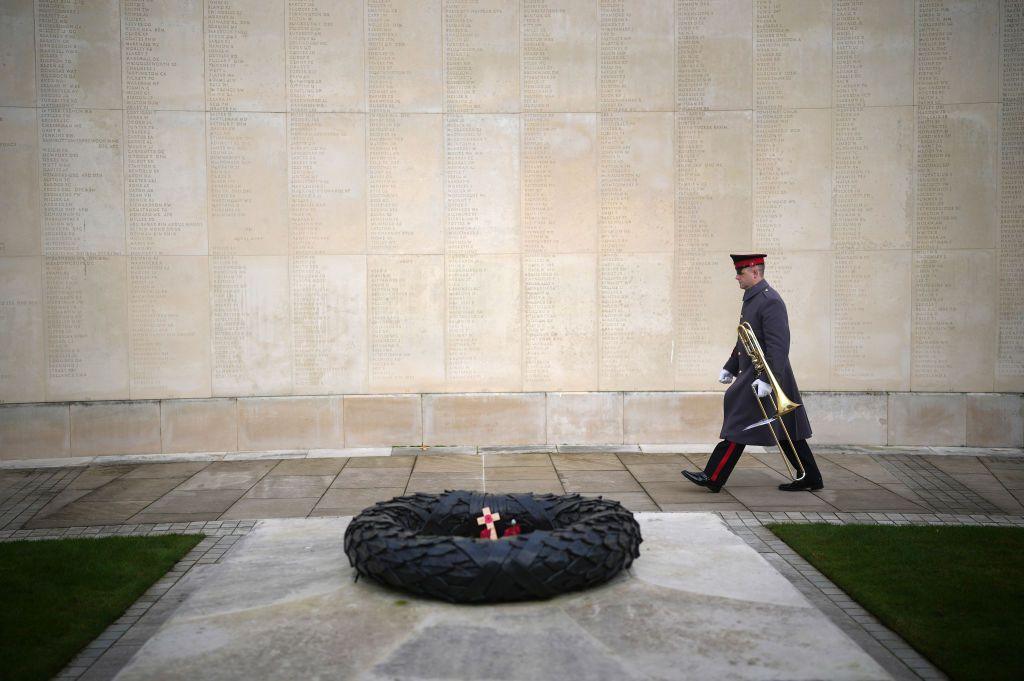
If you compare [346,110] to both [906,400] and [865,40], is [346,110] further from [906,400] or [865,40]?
[906,400]

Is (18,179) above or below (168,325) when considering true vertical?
above

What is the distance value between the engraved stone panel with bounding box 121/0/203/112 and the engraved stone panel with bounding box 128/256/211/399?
177 cm

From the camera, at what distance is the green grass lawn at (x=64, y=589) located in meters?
4.19

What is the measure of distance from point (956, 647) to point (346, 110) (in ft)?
26.1

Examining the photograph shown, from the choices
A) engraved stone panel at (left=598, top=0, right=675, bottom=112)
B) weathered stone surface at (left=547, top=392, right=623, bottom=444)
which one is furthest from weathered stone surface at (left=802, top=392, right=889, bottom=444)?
engraved stone panel at (left=598, top=0, right=675, bottom=112)

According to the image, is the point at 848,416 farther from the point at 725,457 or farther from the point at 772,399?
the point at 725,457

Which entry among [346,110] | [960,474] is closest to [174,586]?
[346,110]

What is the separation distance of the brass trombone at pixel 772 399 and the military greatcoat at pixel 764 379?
41 millimetres

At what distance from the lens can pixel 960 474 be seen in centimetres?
847

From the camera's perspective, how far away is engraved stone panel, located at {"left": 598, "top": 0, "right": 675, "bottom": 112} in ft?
32.2

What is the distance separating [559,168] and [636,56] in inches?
61.0

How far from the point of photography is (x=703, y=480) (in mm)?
7609

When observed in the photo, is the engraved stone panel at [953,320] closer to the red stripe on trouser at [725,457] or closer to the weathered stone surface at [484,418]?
the red stripe on trouser at [725,457]

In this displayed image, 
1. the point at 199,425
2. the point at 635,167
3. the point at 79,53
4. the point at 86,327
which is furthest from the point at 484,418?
the point at 79,53
